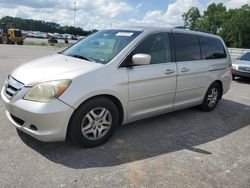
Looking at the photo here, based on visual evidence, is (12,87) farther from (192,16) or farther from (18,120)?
(192,16)

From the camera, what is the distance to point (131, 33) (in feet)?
15.9

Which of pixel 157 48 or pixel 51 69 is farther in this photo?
pixel 157 48

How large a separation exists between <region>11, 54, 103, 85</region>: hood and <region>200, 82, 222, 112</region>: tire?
10.2 feet

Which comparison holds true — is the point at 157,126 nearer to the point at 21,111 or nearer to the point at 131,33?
the point at 131,33

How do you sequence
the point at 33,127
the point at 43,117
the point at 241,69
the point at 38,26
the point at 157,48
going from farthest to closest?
the point at 38,26
the point at 241,69
the point at 157,48
the point at 33,127
the point at 43,117

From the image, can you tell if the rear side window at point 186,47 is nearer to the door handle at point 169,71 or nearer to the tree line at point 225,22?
the door handle at point 169,71

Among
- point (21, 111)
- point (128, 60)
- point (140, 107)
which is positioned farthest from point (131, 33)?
point (21, 111)

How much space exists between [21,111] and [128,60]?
1689 mm

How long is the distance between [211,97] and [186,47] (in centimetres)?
155

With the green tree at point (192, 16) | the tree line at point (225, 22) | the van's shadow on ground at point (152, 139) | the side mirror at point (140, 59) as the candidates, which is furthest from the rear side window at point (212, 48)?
the green tree at point (192, 16)

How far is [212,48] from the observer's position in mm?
6430

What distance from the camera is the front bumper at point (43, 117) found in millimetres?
3637

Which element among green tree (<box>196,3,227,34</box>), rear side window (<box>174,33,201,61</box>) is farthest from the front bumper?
green tree (<box>196,3,227,34</box>)

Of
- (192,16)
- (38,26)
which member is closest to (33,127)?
(192,16)
